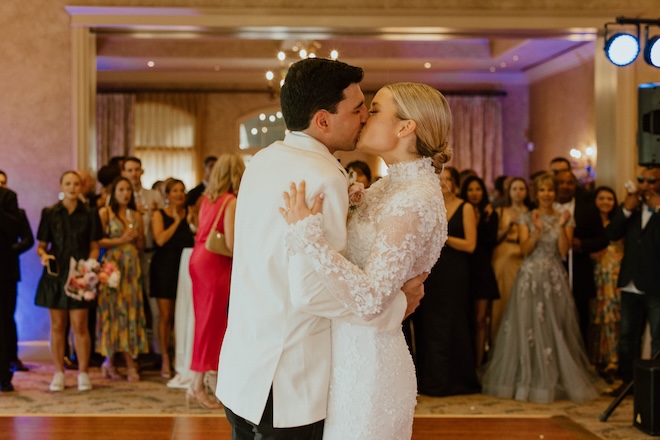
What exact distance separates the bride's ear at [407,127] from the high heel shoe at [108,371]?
5366mm

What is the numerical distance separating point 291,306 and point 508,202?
5826 millimetres

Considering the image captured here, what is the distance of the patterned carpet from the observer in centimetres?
591

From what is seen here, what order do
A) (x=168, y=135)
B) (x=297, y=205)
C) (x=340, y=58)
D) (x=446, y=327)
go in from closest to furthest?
(x=297, y=205) → (x=446, y=327) → (x=340, y=58) → (x=168, y=135)

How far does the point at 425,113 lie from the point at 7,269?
5.16 m

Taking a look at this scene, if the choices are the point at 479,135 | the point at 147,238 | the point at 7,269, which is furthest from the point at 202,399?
the point at 479,135

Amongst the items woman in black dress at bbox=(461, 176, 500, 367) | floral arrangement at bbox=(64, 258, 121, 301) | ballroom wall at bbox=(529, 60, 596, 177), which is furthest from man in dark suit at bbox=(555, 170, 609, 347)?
ballroom wall at bbox=(529, 60, 596, 177)

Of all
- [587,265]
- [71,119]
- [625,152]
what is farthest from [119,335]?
[625,152]

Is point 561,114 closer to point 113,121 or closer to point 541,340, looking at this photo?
point 113,121

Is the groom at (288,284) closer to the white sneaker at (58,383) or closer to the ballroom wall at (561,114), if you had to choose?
the white sneaker at (58,383)

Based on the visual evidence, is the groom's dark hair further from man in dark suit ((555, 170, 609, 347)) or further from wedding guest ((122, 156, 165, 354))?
man in dark suit ((555, 170, 609, 347))

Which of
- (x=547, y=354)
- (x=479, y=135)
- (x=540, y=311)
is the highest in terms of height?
(x=479, y=135)

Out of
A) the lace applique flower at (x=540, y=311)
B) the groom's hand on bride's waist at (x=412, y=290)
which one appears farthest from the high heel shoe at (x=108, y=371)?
the groom's hand on bride's waist at (x=412, y=290)

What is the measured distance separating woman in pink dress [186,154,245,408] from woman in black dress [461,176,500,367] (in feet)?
6.83

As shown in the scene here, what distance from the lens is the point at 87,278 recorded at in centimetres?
640
